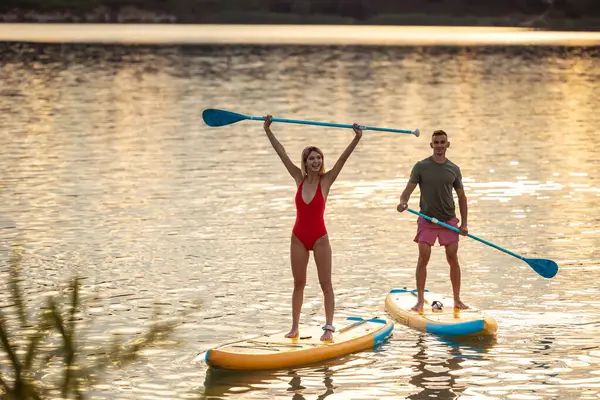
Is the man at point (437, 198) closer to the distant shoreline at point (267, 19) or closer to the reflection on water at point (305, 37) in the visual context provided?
the reflection on water at point (305, 37)

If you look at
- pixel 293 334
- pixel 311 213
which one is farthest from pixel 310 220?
pixel 293 334

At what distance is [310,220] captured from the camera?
37.6 ft

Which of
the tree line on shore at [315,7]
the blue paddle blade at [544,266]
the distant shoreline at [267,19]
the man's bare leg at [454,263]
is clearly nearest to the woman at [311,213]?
the man's bare leg at [454,263]

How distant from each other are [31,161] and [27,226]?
791 cm

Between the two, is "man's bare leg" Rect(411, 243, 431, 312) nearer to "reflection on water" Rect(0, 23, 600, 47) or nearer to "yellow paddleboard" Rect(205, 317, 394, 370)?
"yellow paddleboard" Rect(205, 317, 394, 370)

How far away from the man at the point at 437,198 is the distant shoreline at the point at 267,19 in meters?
148

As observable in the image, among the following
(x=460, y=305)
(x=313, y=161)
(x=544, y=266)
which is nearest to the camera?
(x=313, y=161)

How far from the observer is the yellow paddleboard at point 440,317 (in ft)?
40.4

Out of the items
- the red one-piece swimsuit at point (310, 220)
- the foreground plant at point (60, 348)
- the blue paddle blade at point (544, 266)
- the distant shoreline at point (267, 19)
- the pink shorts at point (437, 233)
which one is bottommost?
the blue paddle blade at point (544, 266)

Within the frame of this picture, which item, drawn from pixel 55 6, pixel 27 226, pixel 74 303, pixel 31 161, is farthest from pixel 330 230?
pixel 55 6

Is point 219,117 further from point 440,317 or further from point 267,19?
point 267,19

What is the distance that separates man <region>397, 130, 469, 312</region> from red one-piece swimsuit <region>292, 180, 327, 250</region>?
1137 mm

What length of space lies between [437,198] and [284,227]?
5.90m

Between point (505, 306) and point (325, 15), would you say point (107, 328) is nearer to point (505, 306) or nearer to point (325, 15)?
point (505, 306)
